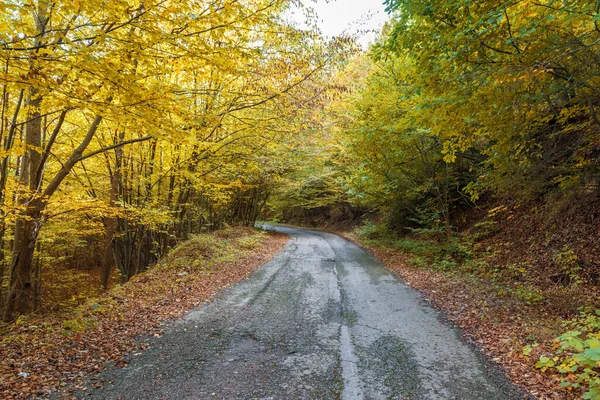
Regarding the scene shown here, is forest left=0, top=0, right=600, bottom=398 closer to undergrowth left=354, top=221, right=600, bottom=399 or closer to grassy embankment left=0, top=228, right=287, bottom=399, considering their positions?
undergrowth left=354, top=221, right=600, bottom=399

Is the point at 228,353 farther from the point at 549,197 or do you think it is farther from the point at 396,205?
the point at 396,205

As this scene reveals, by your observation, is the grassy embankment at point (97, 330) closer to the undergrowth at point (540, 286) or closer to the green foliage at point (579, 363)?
the green foliage at point (579, 363)

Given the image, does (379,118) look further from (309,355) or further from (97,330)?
(97,330)

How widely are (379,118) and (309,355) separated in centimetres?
683

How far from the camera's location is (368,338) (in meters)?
5.02

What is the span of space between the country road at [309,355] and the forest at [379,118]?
1000 millimetres

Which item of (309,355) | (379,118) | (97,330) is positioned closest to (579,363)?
(309,355)

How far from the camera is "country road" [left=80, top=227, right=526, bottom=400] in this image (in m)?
3.58

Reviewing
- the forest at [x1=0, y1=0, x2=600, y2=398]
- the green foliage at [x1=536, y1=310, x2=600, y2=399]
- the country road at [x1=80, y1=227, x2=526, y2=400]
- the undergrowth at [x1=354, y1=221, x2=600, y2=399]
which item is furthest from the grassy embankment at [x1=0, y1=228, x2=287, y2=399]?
the undergrowth at [x1=354, y1=221, x2=600, y2=399]

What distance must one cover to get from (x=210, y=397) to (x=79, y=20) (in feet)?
21.6

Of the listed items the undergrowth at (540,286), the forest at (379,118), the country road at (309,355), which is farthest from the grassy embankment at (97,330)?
the undergrowth at (540,286)

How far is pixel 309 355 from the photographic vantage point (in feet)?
14.5

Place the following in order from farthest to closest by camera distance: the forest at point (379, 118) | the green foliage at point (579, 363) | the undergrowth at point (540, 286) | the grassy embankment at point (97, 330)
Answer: the forest at point (379, 118) → the grassy embankment at point (97, 330) → the undergrowth at point (540, 286) → the green foliage at point (579, 363)

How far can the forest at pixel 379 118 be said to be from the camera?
4008mm
